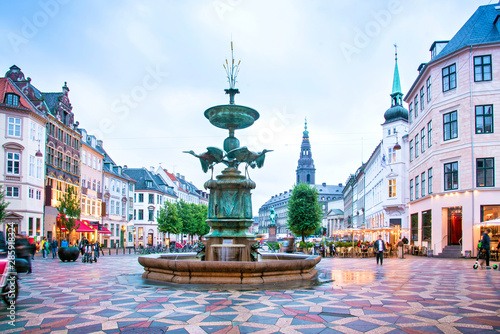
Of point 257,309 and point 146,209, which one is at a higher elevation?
point 146,209

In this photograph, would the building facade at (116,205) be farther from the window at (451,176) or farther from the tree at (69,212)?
the window at (451,176)

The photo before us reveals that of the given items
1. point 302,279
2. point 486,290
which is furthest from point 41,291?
point 486,290

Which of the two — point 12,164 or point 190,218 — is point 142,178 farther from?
point 12,164

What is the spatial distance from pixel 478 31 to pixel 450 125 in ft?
22.3

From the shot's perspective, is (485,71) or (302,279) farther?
(485,71)

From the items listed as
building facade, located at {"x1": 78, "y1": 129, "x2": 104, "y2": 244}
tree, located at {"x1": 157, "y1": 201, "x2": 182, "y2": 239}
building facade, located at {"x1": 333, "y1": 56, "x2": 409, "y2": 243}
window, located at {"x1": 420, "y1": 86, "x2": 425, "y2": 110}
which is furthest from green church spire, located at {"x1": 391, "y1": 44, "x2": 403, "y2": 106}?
building facade, located at {"x1": 78, "y1": 129, "x2": 104, "y2": 244}

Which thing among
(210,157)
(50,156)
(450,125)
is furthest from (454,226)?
(50,156)

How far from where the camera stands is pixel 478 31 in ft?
98.4

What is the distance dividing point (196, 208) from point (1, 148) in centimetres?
4278

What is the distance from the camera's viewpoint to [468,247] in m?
28.3

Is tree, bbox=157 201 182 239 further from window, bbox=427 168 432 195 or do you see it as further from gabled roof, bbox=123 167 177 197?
window, bbox=427 168 432 195

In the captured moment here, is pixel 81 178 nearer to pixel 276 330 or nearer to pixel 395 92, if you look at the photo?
pixel 395 92

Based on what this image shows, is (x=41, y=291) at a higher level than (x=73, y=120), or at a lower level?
lower

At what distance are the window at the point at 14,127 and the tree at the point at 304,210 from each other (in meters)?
31.5
